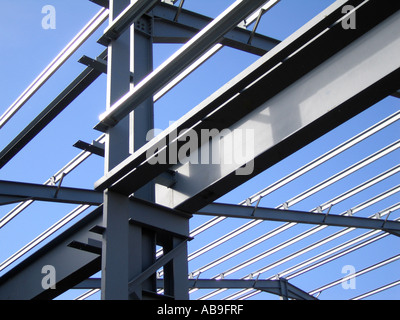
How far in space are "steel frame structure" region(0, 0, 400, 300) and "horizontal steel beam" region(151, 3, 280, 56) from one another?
0.06ft

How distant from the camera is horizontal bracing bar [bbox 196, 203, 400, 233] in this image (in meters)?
11.8

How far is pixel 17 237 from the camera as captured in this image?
14.1 meters

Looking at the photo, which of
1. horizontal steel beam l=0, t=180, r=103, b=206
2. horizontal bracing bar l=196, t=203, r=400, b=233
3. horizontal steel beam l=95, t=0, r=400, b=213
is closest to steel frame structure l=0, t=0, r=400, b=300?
horizontal steel beam l=95, t=0, r=400, b=213

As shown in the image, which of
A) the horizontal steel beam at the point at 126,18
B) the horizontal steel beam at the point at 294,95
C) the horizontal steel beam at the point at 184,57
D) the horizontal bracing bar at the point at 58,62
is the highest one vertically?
the horizontal bracing bar at the point at 58,62

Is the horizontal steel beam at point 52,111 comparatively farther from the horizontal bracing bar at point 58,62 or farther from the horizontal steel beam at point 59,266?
the horizontal steel beam at point 59,266

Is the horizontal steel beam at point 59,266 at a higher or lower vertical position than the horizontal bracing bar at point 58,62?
lower

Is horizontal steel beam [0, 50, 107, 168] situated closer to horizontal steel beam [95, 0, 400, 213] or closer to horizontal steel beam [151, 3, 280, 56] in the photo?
horizontal steel beam [151, 3, 280, 56]

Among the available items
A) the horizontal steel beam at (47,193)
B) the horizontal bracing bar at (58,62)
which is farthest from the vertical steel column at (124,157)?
the horizontal steel beam at (47,193)

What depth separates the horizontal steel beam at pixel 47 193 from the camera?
10.2 metres

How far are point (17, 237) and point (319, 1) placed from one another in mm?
8566

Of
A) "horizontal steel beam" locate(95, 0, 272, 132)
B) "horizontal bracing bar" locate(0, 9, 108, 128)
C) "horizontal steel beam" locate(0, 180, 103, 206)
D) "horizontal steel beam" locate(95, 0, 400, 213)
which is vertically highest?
"horizontal bracing bar" locate(0, 9, 108, 128)

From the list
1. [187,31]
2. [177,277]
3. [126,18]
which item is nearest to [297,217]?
[187,31]

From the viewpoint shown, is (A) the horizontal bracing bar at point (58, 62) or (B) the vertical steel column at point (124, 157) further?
(A) the horizontal bracing bar at point (58, 62)

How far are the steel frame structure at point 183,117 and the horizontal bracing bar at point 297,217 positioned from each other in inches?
150
